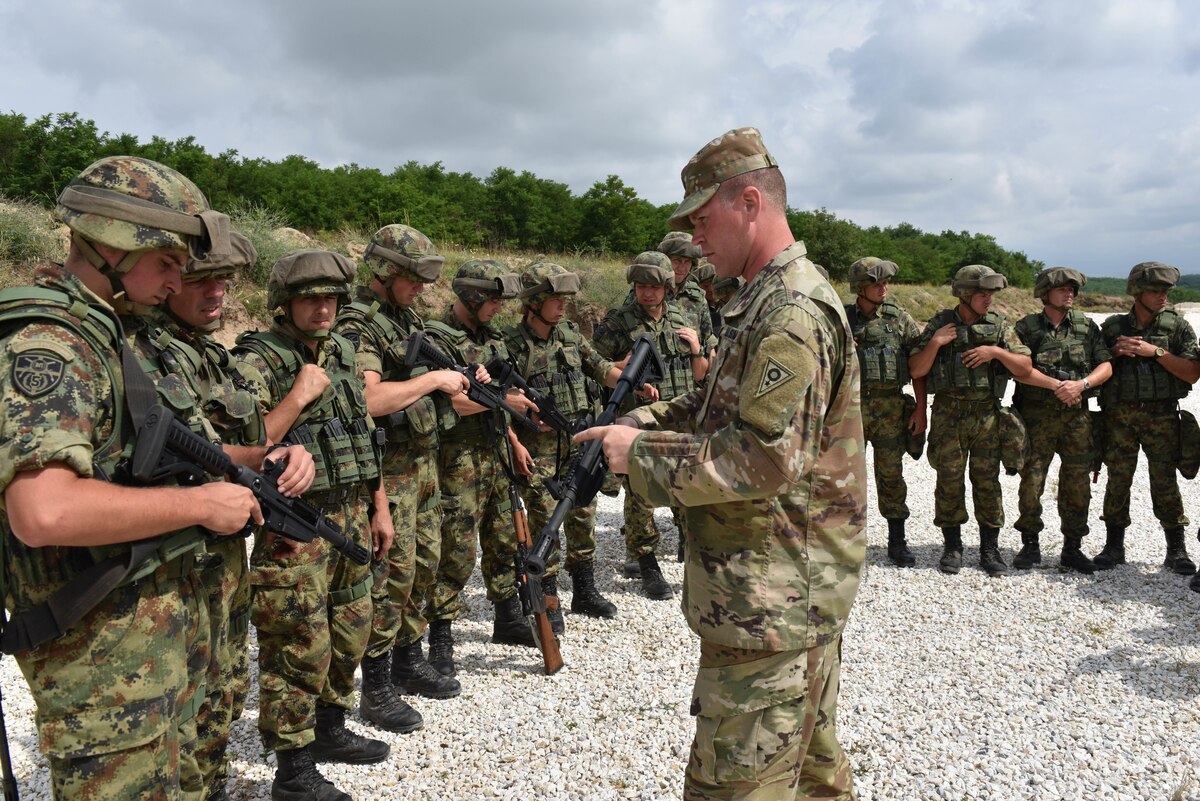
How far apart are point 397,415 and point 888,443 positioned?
510 centimetres

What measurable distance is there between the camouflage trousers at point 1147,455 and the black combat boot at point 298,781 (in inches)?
285

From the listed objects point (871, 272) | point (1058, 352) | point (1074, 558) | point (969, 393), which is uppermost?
point (871, 272)

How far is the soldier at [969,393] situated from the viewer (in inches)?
276

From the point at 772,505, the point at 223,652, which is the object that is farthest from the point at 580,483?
the point at 223,652

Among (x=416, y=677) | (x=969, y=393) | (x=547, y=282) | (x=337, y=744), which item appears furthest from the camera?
(x=969, y=393)

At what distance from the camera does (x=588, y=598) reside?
21.0ft

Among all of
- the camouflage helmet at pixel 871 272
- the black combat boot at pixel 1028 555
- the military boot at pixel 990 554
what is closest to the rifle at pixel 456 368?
the camouflage helmet at pixel 871 272

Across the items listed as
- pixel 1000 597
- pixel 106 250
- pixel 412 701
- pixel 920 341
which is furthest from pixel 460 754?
pixel 920 341

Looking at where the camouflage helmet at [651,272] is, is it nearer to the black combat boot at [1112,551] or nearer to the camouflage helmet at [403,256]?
the camouflage helmet at [403,256]

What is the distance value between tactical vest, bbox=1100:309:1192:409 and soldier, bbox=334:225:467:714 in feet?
20.1

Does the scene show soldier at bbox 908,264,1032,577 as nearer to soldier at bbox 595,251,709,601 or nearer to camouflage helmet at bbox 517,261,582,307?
soldier at bbox 595,251,709,601

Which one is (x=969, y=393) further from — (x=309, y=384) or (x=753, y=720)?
(x=309, y=384)

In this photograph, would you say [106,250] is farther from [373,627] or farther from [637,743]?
[637,743]

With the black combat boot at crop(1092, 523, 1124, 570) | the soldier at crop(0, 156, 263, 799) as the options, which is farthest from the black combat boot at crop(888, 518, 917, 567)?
the soldier at crop(0, 156, 263, 799)
